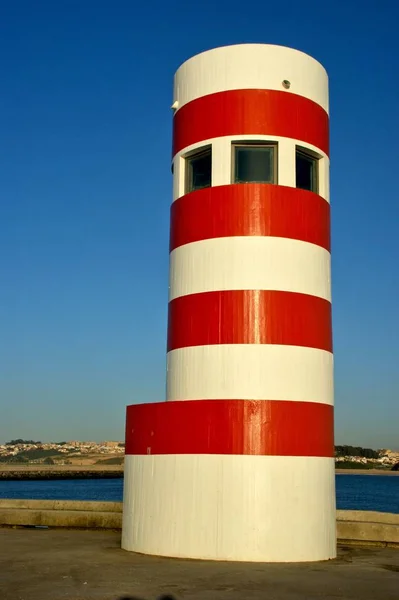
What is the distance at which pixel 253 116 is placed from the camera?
1245 cm

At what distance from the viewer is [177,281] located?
12.8m

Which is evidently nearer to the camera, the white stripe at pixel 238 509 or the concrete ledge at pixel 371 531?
the white stripe at pixel 238 509

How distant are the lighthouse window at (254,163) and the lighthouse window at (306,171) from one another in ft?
1.69

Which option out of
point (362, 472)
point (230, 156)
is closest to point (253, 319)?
point (230, 156)

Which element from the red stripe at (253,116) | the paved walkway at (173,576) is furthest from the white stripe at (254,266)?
the paved walkway at (173,576)

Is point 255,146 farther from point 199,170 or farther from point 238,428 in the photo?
point 238,428

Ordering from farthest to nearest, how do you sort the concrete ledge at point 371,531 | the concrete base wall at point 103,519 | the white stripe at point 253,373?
the concrete base wall at point 103,519
the concrete ledge at point 371,531
the white stripe at point 253,373

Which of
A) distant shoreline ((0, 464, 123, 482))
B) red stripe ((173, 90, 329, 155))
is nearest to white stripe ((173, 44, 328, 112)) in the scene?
red stripe ((173, 90, 329, 155))

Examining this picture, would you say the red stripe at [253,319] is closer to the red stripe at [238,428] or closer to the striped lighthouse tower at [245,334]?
the striped lighthouse tower at [245,334]

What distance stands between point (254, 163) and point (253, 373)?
365cm

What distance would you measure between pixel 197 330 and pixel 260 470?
8.27ft

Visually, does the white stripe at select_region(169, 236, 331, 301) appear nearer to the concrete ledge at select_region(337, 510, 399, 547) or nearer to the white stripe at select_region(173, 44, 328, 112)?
the white stripe at select_region(173, 44, 328, 112)

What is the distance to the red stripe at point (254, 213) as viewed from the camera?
479 inches

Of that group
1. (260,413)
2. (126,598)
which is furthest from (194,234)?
(126,598)
